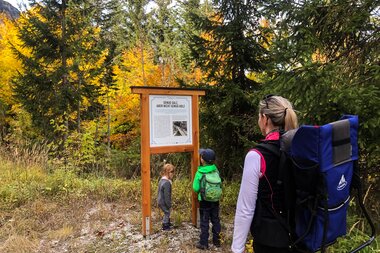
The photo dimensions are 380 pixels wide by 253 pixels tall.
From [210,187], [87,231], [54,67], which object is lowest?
[87,231]

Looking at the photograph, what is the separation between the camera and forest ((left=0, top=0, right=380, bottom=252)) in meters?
4.91

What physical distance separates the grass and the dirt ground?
1cm

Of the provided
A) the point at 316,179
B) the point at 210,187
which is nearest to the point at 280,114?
the point at 316,179

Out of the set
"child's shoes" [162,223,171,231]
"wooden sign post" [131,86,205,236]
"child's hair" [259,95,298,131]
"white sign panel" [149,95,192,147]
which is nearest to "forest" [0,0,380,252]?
"child's shoes" [162,223,171,231]

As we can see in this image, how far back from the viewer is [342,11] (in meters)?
5.36

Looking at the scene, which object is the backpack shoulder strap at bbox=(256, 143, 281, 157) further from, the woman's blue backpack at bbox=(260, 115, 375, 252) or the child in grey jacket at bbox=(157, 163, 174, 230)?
the child in grey jacket at bbox=(157, 163, 174, 230)

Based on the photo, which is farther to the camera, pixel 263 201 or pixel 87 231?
pixel 87 231

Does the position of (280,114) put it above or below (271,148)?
above

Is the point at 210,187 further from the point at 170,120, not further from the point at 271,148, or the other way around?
the point at 271,148

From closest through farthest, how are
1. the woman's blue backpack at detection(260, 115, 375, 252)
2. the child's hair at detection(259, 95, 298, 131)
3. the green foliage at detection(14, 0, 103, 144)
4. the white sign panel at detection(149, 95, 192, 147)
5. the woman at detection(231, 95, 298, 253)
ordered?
the woman's blue backpack at detection(260, 115, 375, 252)
the woman at detection(231, 95, 298, 253)
the child's hair at detection(259, 95, 298, 131)
the white sign panel at detection(149, 95, 192, 147)
the green foliage at detection(14, 0, 103, 144)

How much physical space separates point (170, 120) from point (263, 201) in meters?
3.37

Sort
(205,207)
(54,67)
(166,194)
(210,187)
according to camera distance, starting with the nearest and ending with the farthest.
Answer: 1. (210,187)
2. (205,207)
3. (166,194)
4. (54,67)

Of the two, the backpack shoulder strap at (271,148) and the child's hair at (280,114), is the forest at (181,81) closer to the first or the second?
the child's hair at (280,114)

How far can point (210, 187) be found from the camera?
498cm
